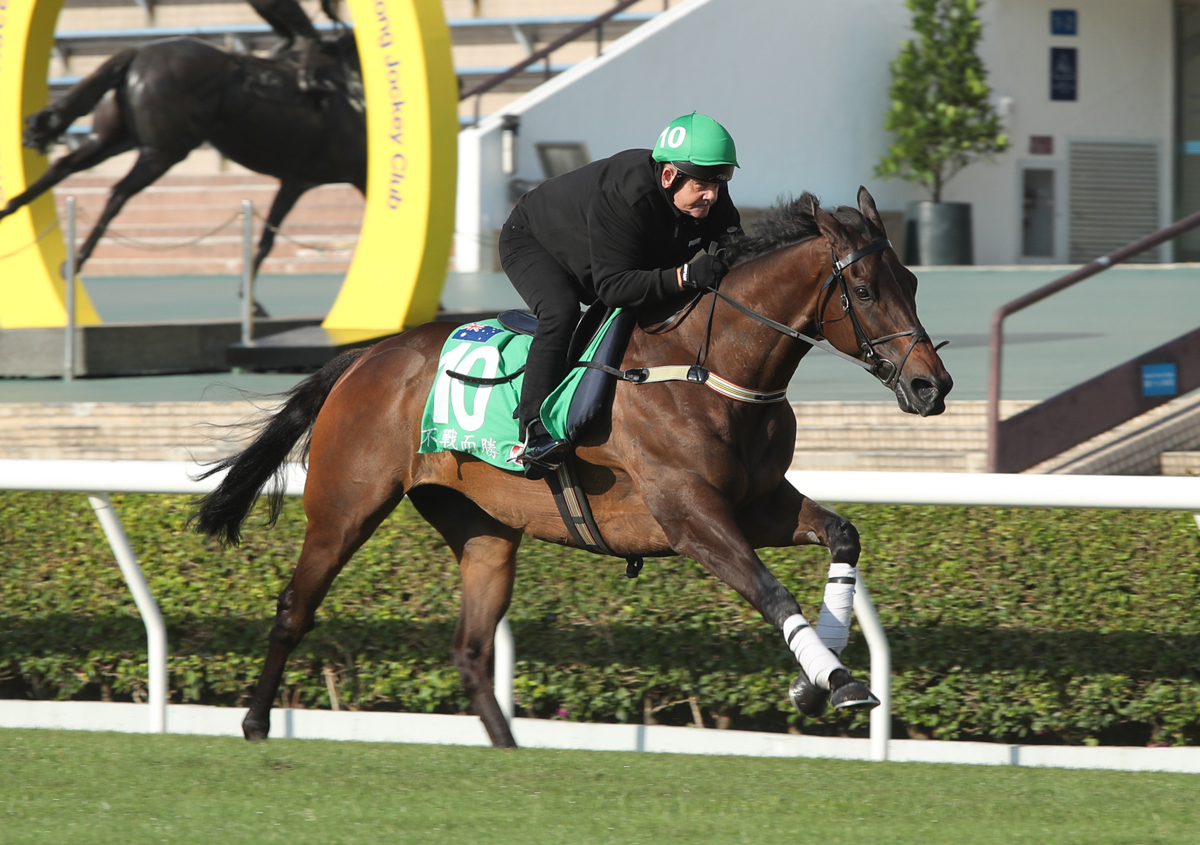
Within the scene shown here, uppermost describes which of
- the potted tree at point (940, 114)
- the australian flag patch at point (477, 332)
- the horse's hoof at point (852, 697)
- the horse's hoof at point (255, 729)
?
the potted tree at point (940, 114)

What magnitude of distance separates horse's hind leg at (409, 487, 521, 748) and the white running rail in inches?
4.5

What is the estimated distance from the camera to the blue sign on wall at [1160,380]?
644cm

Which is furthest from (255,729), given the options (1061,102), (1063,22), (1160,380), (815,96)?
(1063,22)

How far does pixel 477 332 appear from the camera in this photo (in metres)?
4.32

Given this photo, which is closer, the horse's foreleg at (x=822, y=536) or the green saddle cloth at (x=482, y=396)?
the horse's foreleg at (x=822, y=536)

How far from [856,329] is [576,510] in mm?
973

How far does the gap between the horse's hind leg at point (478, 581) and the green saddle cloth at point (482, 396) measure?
0.32m

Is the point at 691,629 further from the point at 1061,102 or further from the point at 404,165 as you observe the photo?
the point at 1061,102

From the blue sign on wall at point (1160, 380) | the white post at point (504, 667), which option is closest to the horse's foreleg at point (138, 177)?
the white post at point (504, 667)

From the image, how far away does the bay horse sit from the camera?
354 cm

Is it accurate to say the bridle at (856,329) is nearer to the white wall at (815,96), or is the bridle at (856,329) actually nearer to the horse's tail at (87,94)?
the horse's tail at (87,94)

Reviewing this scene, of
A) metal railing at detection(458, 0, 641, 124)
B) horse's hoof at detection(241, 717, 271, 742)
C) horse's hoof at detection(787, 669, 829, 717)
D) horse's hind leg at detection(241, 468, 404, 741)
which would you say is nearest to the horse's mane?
horse's hoof at detection(787, 669, 829, 717)

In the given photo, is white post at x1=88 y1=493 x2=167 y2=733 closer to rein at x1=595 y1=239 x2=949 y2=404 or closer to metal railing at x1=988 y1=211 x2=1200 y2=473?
rein at x1=595 y1=239 x2=949 y2=404

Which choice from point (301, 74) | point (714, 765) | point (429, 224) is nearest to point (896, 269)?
point (714, 765)
